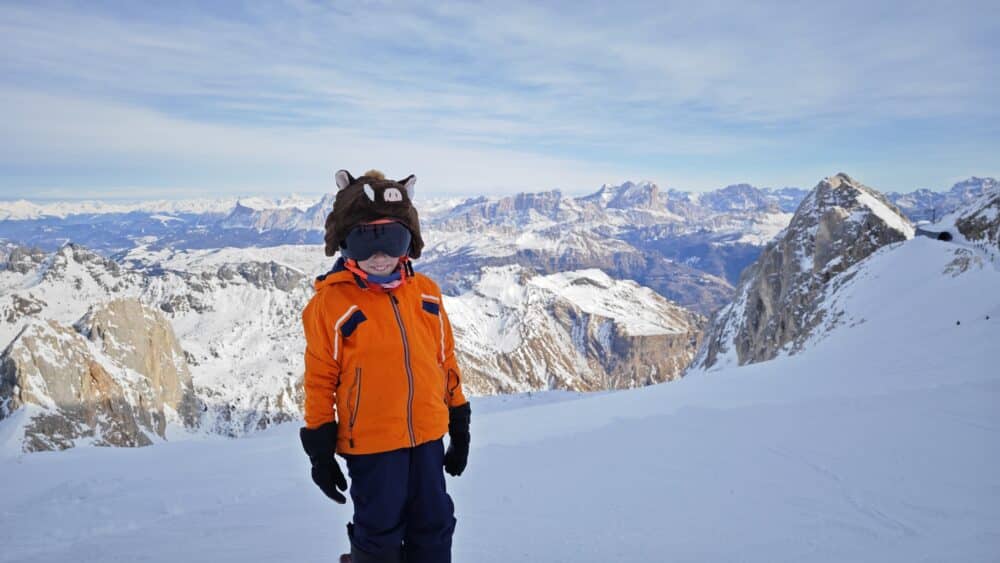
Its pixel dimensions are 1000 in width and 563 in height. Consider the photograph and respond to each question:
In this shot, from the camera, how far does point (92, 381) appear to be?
9881cm

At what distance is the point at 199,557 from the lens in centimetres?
550

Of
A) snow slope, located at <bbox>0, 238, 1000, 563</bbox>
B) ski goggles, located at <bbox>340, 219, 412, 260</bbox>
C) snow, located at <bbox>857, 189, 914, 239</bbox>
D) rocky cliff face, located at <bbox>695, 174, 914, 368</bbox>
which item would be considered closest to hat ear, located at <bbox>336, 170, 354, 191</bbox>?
ski goggles, located at <bbox>340, 219, 412, 260</bbox>

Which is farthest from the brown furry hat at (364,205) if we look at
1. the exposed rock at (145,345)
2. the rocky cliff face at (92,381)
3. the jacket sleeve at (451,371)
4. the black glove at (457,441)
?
the exposed rock at (145,345)

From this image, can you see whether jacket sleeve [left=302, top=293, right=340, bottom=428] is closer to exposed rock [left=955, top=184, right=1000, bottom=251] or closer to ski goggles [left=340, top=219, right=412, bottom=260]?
ski goggles [left=340, top=219, right=412, bottom=260]

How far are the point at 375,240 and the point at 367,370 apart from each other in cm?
102

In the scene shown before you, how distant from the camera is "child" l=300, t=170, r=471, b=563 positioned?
3.95 metres

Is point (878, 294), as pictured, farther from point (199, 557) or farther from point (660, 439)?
point (199, 557)

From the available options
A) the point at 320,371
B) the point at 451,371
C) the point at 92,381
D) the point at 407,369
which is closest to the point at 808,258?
the point at 451,371

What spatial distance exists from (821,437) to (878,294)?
28000mm

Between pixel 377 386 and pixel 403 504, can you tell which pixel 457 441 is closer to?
pixel 403 504

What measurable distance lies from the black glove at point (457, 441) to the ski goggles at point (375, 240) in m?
1.59

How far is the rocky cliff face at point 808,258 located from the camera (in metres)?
51.2

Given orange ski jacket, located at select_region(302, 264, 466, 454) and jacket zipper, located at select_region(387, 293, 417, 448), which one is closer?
orange ski jacket, located at select_region(302, 264, 466, 454)

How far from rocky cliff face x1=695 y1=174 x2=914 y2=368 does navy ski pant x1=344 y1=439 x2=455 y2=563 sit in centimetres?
4186
